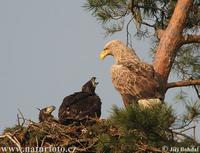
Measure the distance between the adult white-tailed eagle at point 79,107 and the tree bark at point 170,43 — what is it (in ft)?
2.59

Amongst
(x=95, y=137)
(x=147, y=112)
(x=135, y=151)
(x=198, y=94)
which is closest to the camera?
(x=147, y=112)

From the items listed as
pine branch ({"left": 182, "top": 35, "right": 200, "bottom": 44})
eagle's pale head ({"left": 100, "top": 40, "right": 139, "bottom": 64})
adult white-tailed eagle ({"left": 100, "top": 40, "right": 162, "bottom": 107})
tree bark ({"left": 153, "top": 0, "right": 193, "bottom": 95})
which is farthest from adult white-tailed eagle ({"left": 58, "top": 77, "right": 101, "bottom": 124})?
pine branch ({"left": 182, "top": 35, "right": 200, "bottom": 44})

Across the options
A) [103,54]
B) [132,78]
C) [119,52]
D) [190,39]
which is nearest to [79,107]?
[132,78]

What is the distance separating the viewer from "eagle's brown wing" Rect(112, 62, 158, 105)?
7.54 meters

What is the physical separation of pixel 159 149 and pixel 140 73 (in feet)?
7.70

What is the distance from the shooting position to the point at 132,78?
7.69 meters

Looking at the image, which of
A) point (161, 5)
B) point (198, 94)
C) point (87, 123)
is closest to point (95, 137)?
point (87, 123)

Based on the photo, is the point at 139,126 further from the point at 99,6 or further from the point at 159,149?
the point at 99,6

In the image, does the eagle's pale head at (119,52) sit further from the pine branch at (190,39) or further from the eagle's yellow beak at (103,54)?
the pine branch at (190,39)

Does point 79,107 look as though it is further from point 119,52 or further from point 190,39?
point 190,39

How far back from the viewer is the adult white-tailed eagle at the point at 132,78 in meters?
7.54

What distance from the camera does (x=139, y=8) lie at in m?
8.81

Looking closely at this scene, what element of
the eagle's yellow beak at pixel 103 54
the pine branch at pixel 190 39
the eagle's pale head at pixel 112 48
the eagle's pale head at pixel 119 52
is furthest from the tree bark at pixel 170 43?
the eagle's yellow beak at pixel 103 54

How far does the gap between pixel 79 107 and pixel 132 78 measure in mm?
662
